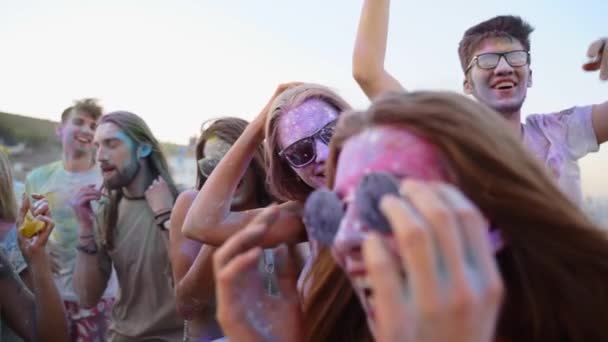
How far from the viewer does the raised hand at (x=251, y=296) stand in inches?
44.1

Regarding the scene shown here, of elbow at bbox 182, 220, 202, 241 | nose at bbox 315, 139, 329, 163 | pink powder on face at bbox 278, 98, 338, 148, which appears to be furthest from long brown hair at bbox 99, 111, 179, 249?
nose at bbox 315, 139, 329, 163

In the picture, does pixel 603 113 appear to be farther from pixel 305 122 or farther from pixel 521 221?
pixel 521 221

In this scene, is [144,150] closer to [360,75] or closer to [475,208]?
[360,75]

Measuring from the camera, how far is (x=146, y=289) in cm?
309

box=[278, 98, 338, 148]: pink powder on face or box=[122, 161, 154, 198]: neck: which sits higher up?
box=[278, 98, 338, 148]: pink powder on face

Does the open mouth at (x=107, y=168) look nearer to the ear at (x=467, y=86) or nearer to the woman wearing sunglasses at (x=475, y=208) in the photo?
the ear at (x=467, y=86)

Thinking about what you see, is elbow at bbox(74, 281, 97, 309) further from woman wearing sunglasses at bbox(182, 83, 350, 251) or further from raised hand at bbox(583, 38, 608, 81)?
raised hand at bbox(583, 38, 608, 81)

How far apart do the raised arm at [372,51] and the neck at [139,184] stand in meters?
1.77

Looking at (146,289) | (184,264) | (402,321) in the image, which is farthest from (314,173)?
(146,289)

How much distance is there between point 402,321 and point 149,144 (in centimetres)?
316

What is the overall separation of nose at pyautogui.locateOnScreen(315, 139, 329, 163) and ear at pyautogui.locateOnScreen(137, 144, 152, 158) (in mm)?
1922

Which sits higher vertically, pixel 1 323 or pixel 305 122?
pixel 305 122

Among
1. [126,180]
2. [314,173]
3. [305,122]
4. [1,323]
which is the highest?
[305,122]

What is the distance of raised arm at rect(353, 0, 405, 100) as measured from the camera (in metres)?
2.34
